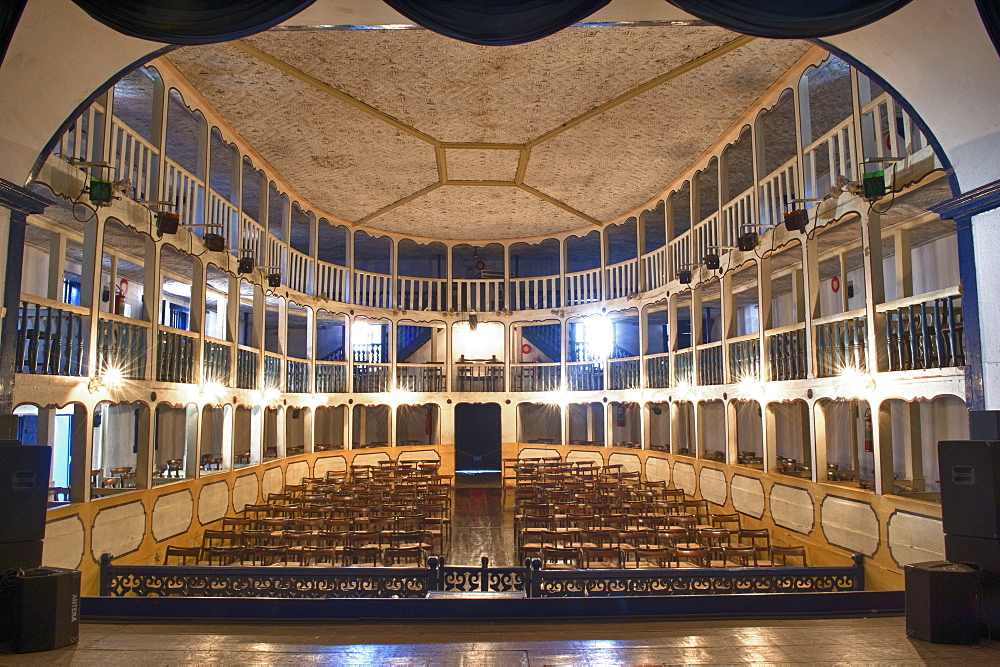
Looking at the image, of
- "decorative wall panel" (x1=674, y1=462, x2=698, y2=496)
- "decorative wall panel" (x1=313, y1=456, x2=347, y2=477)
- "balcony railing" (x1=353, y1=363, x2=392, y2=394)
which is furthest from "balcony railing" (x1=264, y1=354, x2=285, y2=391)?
"decorative wall panel" (x1=674, y1=462, x2=698, y2=496)

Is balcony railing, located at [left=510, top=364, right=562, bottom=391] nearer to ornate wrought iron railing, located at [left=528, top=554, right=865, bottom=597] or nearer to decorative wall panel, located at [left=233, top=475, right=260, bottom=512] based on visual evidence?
decorative wall panel, located at [left=233, top=475, right=260, bottom=512]

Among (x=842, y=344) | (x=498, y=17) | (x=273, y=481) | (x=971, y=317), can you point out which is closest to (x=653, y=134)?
(x=842, y=344)

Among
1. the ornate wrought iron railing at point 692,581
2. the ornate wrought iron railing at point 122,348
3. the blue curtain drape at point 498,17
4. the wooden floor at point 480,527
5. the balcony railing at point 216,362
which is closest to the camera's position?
the blue curtain drape at point 498,17

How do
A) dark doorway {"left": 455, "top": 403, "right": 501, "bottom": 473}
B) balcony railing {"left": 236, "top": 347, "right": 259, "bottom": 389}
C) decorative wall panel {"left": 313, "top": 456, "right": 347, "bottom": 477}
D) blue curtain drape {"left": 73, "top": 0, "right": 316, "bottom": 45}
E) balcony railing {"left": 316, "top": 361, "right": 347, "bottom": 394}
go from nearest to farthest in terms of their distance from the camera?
blue curtain drape {"left": 73, "top": 0, "right": 316, "bottom": 45} → balcony railing {"left": 236, "top": 347, "right": 259, "bottom": 389} → decorative wall panel {"left": 313, "top": 456, "right": 347, "bottom": 477} → balcony railing {"left": 316, "top": 361, "right": 347, "bottom": 394} → dark doorway {"left": 455, "top": 403, "right": 501, "bottom": 473}

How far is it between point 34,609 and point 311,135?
10.6m

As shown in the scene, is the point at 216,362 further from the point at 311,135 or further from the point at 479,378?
the point at 479,378

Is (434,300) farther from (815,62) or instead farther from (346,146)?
(815,62)

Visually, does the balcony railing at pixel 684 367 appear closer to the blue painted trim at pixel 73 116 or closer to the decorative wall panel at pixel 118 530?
the decorative wall panel at pixel 118 530

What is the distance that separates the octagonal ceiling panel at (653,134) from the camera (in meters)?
10.7

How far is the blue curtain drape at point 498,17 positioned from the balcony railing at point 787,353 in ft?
23.7

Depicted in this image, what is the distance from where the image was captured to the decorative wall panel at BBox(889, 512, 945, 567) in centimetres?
725

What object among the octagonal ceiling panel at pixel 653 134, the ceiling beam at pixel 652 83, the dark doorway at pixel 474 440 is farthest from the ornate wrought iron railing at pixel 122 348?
the dark doorway at pixel 474 440

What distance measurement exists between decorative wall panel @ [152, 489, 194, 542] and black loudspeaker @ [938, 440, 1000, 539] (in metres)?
10.1

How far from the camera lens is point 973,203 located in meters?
5.66
